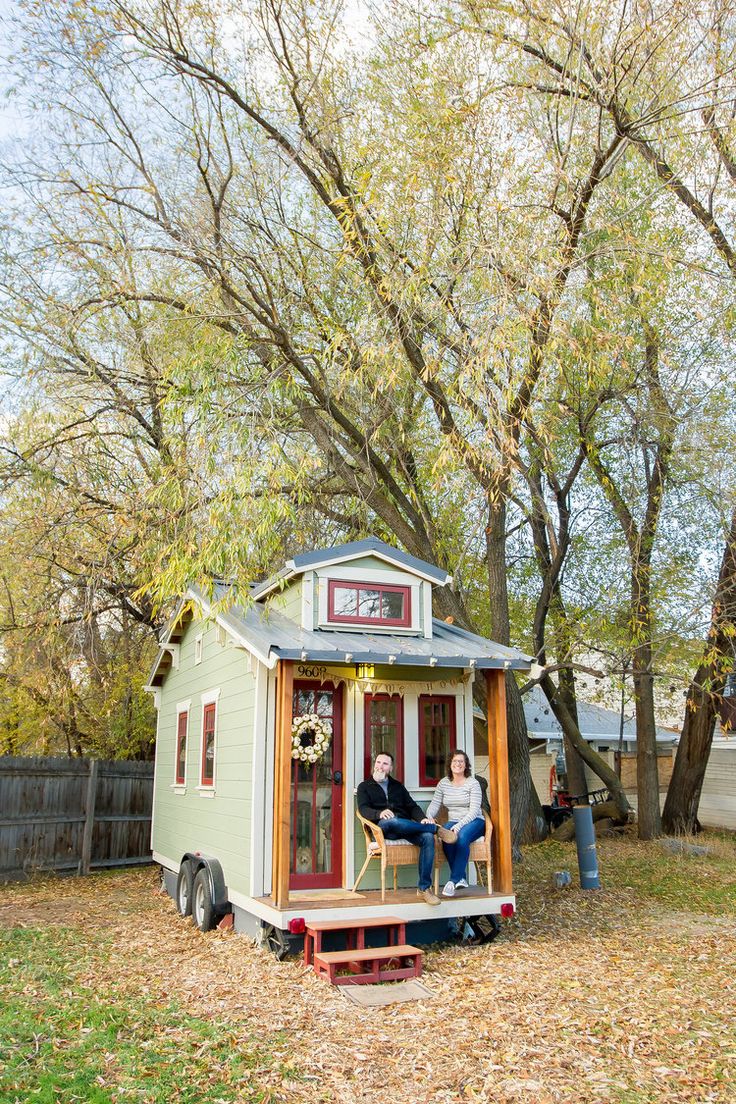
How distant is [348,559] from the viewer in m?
8.30

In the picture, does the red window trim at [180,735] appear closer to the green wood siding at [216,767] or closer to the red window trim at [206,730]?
the green wood siding at [216,767]

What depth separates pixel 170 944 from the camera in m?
7.93

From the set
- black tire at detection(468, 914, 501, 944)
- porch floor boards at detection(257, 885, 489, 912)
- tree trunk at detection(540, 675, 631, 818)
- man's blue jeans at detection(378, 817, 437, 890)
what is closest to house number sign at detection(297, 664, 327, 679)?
man's blue jeans at detection(378, 817, 437, 890)

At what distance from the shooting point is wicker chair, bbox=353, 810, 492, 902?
7520 mm

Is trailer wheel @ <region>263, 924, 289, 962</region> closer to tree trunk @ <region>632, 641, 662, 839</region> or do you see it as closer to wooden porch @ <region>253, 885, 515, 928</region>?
wooden porch @ <region>253, 885, 515, 928</region>

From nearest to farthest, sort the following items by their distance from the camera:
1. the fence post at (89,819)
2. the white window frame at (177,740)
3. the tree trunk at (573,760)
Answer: the white window frame at (177,740)
the fence post at (89,819)
the tree trunk at (573,760)

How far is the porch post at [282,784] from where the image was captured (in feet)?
23.0

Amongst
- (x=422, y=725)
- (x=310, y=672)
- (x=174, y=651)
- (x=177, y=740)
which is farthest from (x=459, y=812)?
(x=174, y=651)

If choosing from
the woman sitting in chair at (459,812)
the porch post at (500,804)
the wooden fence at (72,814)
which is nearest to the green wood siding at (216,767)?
the wooden fence at (72,814)

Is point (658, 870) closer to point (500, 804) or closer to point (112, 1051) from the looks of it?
point (500, 804)

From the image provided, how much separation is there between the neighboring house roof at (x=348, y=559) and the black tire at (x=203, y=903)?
296 cm

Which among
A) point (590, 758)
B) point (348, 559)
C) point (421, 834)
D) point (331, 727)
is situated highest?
point (348, 559)

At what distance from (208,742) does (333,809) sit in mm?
2312

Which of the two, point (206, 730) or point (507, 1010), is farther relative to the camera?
point (206, 730)
